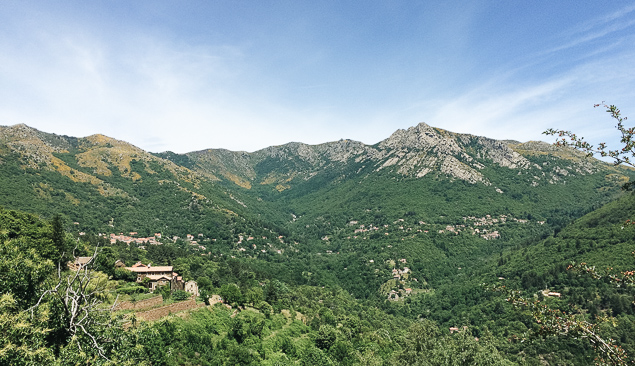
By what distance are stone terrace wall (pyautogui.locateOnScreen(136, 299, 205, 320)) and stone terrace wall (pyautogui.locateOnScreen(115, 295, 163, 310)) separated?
1.11 m

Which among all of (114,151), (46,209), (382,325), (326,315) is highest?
(114,151)

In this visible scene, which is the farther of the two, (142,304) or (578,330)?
(142,304)

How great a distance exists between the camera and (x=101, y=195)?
12606 cm

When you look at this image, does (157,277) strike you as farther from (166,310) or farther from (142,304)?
(166,310)

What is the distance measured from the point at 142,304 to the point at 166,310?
2149 millimetres

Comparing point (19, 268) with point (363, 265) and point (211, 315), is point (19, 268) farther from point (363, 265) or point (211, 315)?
point (363, 265)

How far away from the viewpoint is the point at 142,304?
89.7 ft

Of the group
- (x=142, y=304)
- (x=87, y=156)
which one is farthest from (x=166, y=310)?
(x=87, y=156)

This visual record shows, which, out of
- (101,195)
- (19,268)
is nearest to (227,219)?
(101,195)

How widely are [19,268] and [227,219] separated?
4941 inches

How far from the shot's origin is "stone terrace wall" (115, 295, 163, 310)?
2558 cm

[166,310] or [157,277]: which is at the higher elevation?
[166,310]

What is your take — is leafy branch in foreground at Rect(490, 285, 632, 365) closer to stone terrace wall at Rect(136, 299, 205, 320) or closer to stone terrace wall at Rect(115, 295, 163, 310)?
stone terrace wall at Rect(136, 299, 205, 320)

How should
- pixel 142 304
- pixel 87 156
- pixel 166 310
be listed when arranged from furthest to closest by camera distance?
pixel 87 156 → pixel 166 310 → pixel 142 304
